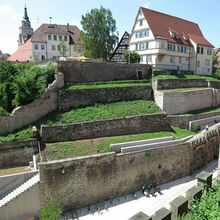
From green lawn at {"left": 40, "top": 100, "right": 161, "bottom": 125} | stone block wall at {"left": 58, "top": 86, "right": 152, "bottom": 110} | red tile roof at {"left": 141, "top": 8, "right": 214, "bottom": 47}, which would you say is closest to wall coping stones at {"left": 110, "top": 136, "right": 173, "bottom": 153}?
green lawn at {"left": 40, "top": 100, "right": 161, "bottom": 125}

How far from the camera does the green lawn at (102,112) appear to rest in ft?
56.3

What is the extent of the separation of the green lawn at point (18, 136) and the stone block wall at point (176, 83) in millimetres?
15110

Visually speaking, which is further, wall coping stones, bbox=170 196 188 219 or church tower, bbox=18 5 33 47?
church tower, bbox=18 5 33 47

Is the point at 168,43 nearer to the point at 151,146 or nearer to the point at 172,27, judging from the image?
the point at 172,27

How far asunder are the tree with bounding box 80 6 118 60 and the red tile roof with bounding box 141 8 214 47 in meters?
5.91

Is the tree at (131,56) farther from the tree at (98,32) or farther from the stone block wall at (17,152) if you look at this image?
the stone block wall at (17,152)

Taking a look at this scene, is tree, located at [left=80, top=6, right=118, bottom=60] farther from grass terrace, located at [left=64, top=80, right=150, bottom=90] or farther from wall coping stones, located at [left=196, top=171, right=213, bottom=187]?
wall coping stones, located at [left=196, top=171, right=213, bottom=187]

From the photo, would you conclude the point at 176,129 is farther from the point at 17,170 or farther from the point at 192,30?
the point at 192,30

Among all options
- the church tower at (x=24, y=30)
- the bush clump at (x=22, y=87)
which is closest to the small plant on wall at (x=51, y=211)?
the bush clump at (x=22, y=87)

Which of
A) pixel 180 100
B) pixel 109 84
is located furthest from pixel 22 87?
pixel 180 100

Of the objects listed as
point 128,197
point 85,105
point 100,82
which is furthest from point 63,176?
point 100,82

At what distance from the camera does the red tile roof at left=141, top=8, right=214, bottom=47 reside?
30227 millimetres

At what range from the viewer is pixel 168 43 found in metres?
29.9

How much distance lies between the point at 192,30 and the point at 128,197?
109ft
